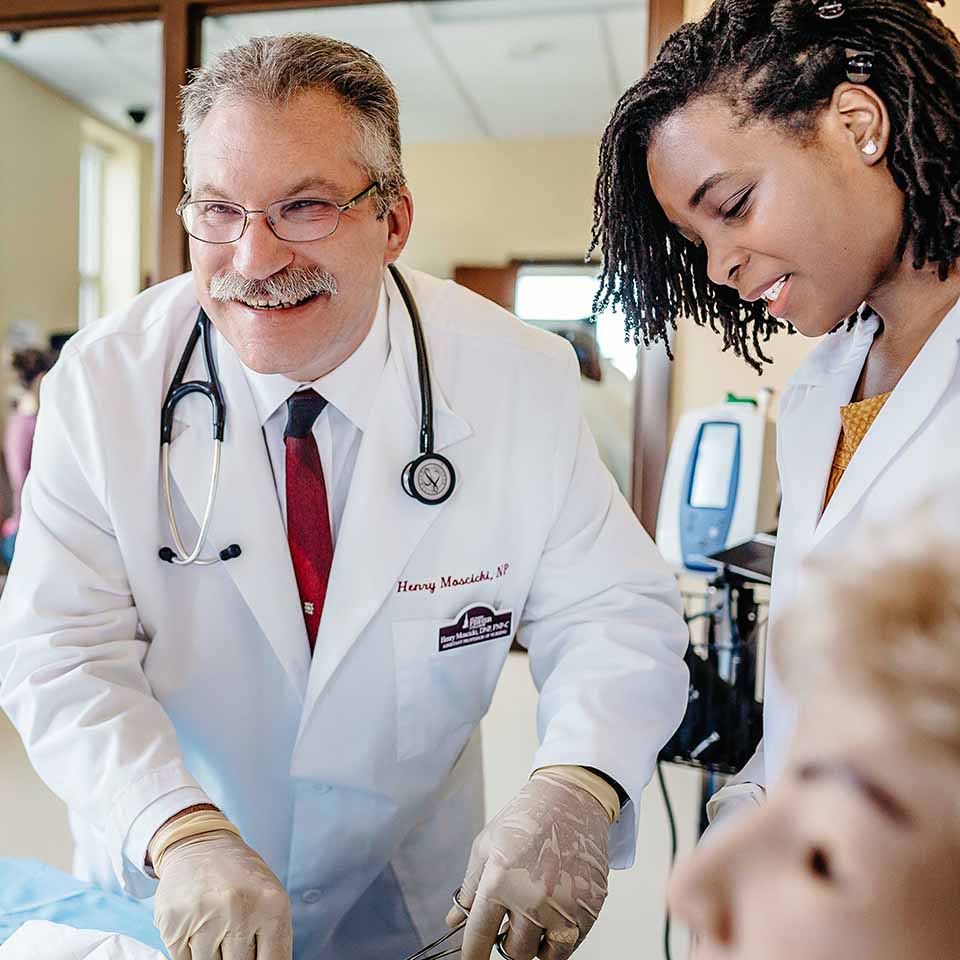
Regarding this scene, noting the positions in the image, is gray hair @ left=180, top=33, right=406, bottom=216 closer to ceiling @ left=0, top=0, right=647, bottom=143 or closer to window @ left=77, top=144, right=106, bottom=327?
ceiling @ left=0, top=0, right=647, bottom=143

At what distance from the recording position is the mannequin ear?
86cm

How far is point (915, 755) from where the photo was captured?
284 mm

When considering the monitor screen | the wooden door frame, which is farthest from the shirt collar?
the wooden door frame

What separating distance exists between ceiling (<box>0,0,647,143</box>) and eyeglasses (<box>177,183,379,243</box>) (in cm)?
182

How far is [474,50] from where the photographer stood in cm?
295

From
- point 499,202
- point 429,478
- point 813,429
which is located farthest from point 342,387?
point 499,202

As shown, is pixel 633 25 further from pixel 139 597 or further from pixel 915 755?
pixel 915 755

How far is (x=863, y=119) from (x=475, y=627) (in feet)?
2.51

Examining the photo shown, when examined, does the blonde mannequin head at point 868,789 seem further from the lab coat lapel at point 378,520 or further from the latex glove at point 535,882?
the lab coat lapel at point 378,520

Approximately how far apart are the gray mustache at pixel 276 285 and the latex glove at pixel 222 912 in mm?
627

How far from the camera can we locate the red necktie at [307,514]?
1.27 m

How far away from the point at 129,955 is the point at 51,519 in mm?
562

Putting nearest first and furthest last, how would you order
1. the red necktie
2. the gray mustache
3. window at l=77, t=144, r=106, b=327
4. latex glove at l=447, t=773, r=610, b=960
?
latex glove at l=447, t=773, r=610, b=960 < the gray mustache < the red necktie < window at l=77, t=144, r=106, b=327

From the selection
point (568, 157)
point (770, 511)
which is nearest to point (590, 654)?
point (770, 511)
